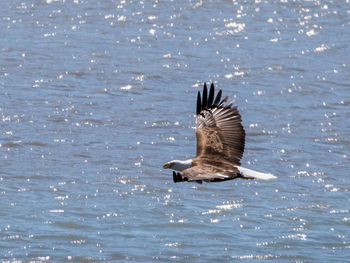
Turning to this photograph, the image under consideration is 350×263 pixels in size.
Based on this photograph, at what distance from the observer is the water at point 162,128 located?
645 inches

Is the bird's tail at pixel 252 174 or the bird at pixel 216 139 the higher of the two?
the bird at pixel 216 139

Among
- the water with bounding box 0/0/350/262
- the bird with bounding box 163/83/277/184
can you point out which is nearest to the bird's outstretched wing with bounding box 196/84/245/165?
the bird with bounding box 163/83/277/184

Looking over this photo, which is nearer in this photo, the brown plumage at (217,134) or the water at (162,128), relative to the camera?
the brown plumage at (217,134)

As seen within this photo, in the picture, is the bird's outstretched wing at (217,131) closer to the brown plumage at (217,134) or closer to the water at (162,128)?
the brown plumage at (217,134)

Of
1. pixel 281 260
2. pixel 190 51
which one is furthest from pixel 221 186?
pixel 190 51

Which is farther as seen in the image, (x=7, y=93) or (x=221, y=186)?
(x=7, y=93)

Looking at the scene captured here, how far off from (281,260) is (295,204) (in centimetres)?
193

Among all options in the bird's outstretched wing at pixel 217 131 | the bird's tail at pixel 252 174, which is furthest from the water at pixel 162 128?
the bird's tail at pixel 252 174

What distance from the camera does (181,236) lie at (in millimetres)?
16469

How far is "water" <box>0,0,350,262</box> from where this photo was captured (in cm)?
1639

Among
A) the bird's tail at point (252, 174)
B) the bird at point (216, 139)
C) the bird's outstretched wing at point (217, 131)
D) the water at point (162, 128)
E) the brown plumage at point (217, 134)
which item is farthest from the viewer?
the water at point (162, 128)

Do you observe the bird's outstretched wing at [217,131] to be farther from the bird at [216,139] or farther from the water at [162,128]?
the water at [162,128]

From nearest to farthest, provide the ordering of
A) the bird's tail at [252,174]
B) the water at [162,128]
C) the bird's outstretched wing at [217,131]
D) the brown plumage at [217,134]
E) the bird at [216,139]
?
the bird's tail at [252,174], the bird at [216,139], the brown plumage at [217,134], the bird's outstretched wing at [217,131], the water at [162,128]

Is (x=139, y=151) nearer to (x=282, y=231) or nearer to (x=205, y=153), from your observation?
(x=282, y=231)
